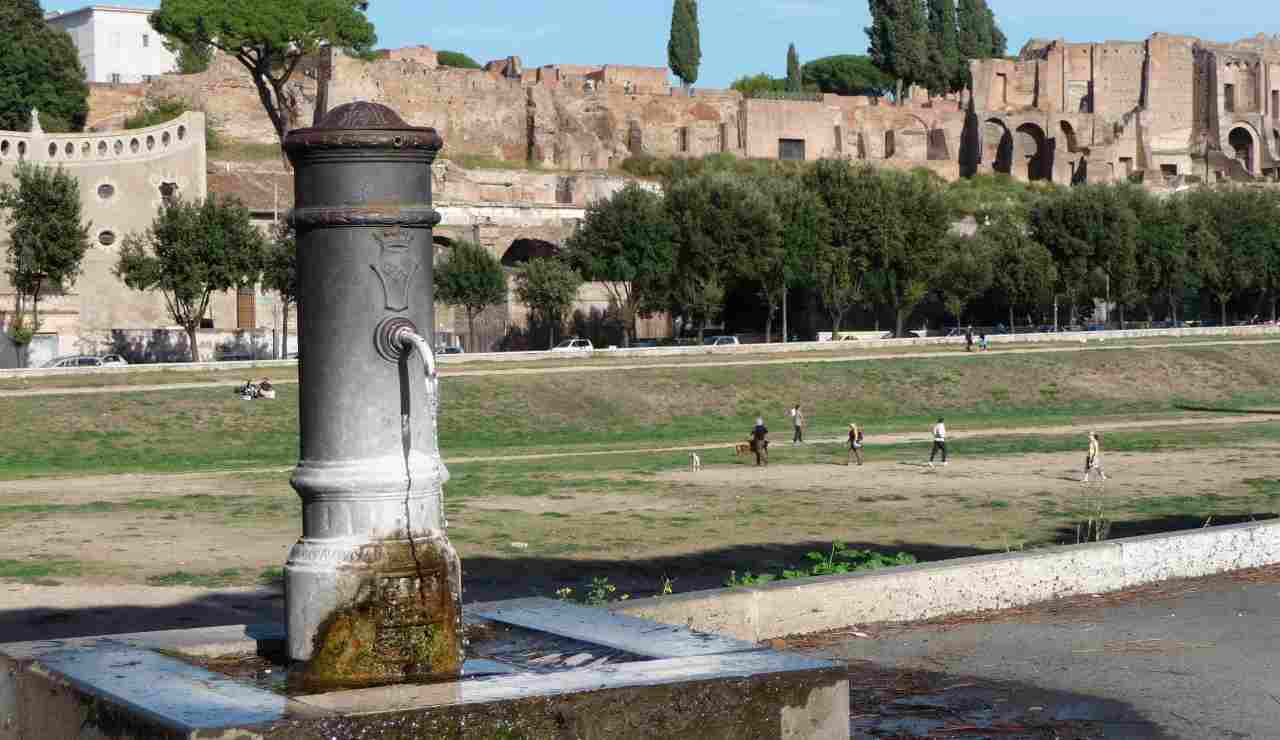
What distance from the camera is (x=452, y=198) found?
262 ft

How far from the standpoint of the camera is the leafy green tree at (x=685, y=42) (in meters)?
107

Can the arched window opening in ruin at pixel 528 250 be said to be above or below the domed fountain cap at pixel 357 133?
above

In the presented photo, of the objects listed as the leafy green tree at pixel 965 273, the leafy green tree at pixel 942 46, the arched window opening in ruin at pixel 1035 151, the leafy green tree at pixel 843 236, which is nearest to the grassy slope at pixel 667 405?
the leafy green tree at pixel 843 236

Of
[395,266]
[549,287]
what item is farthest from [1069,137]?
[395,266]

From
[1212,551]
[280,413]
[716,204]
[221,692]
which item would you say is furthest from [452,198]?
[221,692]

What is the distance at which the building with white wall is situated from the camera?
121 metres

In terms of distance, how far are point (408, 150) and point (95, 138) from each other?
55.8 metres

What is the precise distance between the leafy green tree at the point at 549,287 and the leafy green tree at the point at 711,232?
421 cm

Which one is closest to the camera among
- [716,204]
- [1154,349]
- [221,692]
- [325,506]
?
[221,692]

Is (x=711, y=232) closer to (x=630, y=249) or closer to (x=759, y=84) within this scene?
(x=630, y=249)

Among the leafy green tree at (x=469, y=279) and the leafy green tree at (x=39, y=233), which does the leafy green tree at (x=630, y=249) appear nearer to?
the leafy green tree at (x=469, y=279)

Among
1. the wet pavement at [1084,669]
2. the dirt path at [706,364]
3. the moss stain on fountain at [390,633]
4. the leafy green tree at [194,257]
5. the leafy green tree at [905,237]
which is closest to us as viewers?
the moss stain on fountain at [390,633]

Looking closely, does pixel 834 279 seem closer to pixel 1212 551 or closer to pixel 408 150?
pixel 1212 551

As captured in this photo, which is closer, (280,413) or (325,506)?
(325,506)
